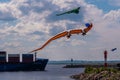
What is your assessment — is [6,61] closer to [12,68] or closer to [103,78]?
[12,68]

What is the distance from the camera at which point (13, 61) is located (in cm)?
15812

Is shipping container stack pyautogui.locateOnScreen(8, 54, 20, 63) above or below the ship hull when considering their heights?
above

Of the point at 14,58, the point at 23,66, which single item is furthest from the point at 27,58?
the point at 14,58

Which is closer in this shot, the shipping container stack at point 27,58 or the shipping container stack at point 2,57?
the shipping container stack at point 27,58

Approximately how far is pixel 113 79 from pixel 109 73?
258 inches

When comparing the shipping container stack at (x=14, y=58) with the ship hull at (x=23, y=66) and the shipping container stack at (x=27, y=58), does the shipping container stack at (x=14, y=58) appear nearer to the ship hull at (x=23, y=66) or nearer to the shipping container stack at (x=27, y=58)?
the ship hull at (x=23, y=66)

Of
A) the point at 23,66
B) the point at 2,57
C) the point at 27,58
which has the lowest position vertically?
the point at 23,66

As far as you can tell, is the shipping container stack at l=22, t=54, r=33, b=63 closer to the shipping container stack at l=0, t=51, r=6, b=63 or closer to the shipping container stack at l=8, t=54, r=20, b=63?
the shipping container stack at l=8, t=54, r=20, b=63

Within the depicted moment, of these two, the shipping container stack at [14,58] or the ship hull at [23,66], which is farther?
the shipping container stack at [14,58]

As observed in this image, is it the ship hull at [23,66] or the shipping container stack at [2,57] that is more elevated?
the shipping container stack at [2,57]

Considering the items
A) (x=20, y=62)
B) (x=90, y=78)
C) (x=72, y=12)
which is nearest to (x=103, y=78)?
(x=90, y=78)

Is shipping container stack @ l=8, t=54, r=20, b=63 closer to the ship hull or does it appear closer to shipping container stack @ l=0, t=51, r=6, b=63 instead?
the ship hull

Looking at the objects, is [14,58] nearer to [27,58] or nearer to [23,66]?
[23,66]

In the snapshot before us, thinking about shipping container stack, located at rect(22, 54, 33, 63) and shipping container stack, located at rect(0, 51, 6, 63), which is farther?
shipping container stack, located at rect(0, 51, 6, 63)
